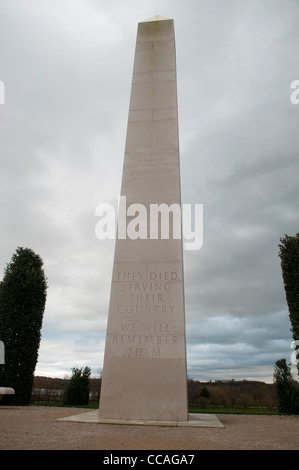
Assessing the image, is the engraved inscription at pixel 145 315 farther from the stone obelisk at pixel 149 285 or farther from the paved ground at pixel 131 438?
the paved ground at pixel 131 438

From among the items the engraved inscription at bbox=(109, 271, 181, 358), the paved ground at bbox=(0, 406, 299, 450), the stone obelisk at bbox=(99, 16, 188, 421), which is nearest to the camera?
the paved ground at bbox=(0, 406, 299, 450)

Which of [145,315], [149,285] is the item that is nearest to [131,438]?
[145,315]

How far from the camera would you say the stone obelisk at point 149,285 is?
852cm

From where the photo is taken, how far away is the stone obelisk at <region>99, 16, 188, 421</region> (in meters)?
8.52

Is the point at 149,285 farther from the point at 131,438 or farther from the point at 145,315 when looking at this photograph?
the point at 131,438

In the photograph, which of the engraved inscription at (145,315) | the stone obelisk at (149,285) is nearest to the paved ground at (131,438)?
the stone obelisk at (149,285)

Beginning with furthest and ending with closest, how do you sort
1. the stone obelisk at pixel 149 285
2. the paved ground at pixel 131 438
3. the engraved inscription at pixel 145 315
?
the engraved inscription at pixel 145 315, the stone obelisk at pixel 149 285, the paved ground at pixel 131 438

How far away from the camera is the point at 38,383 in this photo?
59.6 ft

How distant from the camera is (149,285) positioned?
9.53 meters

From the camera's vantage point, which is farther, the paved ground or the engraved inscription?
the engraved inscription

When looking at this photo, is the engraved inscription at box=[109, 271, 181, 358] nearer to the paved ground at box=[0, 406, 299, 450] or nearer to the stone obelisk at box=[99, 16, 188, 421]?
the stone obelisk at box=[99, 16, 188, 421]

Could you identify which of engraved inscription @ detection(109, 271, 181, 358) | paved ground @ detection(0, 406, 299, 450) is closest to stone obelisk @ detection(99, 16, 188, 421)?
engraved inscription @ detection(109, 271, 181, 358)
